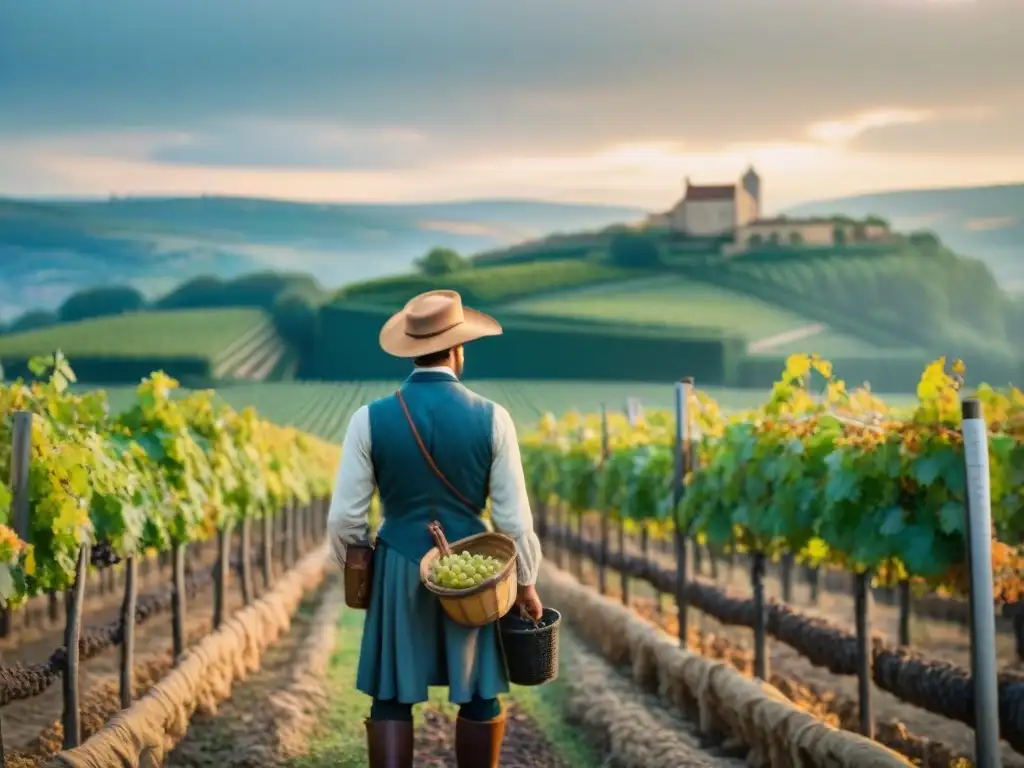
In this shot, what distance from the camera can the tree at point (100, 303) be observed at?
51944 millimetres

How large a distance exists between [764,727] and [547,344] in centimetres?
4970

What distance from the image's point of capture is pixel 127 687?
6.66 m

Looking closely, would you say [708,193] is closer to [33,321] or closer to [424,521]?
[33,321]

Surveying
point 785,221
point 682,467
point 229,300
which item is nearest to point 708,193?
Result: point 785,221

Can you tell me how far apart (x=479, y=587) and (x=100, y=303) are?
52083 millimetres

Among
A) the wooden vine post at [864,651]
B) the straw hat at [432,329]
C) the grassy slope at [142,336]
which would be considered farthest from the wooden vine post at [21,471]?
the grassy slope at [142,336]

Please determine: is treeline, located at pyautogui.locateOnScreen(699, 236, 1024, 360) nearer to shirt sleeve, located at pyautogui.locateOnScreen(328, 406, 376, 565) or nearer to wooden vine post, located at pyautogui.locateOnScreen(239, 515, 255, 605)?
wooden vine post, located at pyautogui.locateOnScreen(239, 515, 255, 605)

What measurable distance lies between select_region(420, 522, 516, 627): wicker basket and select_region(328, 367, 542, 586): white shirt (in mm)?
69

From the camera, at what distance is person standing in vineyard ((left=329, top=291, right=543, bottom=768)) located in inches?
164

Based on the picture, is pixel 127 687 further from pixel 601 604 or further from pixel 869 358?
pixel 869 358

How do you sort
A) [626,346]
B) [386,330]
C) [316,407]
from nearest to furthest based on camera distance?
1. [386,330]
2. [316,407]
3. [626,346]

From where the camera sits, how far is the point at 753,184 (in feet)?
284

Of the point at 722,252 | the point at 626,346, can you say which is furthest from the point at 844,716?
the point at 722,252

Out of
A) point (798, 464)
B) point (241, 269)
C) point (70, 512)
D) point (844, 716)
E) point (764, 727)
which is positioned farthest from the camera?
point (241, 269)
